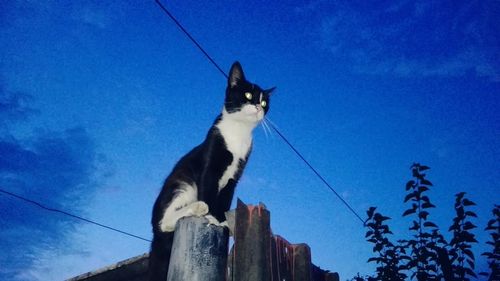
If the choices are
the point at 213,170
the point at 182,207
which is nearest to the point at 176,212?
the point at 182,207

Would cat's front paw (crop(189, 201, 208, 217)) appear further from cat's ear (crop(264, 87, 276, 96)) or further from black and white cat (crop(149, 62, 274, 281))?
cat's ear (crop(264, 87, 276, 96))

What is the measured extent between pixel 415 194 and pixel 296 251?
117 inches

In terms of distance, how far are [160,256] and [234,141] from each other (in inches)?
64.2

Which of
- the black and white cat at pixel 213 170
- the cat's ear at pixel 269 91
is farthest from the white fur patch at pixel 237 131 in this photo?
the cat's ear at pixel 269 91

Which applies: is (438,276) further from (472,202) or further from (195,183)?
(195,183)

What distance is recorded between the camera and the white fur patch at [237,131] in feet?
12.4

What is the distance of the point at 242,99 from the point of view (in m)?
4.36

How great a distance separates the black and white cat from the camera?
2797 mm

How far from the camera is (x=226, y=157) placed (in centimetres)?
370

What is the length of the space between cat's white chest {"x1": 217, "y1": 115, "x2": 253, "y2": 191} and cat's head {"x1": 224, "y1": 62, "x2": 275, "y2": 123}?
0.14 m

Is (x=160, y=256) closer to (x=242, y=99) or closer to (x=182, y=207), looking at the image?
(x=182, y=207)

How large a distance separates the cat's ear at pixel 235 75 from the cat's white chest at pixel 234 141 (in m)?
0.62

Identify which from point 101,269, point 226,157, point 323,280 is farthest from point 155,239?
point 101,269

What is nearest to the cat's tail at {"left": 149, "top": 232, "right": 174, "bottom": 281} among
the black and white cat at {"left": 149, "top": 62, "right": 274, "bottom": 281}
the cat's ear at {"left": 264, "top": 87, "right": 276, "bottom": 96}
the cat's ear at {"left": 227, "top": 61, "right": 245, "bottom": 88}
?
→ the black and white cat at {"left": 149, "top": 62, "right": 274, "bottom": 281}
